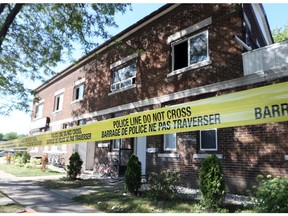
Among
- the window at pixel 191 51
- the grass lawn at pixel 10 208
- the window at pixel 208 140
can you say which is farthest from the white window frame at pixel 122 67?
the grass lawn at pixel 10 208

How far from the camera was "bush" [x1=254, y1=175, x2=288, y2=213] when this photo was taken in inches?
208

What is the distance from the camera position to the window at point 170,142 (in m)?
12.1

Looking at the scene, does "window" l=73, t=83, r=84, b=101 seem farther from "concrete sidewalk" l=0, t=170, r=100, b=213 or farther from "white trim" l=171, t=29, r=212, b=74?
"concrete sidewalk" l=0, t=170, r=100, b=213

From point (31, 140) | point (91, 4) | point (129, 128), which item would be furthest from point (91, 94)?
point (129, 128)

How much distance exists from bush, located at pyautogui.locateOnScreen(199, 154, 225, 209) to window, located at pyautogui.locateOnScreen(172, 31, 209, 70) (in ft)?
17.7

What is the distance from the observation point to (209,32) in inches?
453

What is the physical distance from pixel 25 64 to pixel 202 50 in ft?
34.3

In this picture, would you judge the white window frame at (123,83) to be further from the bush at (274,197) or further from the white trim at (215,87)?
the bush at (274,197)

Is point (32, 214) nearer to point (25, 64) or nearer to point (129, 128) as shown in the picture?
point (129, 128)

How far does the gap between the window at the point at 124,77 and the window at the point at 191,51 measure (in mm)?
3261

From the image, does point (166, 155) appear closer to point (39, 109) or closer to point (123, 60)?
point (123, 60)

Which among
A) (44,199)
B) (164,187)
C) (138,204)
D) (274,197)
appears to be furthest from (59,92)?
(274,197)

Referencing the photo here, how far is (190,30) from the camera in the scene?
12.2m

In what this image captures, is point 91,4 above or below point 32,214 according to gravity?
above
